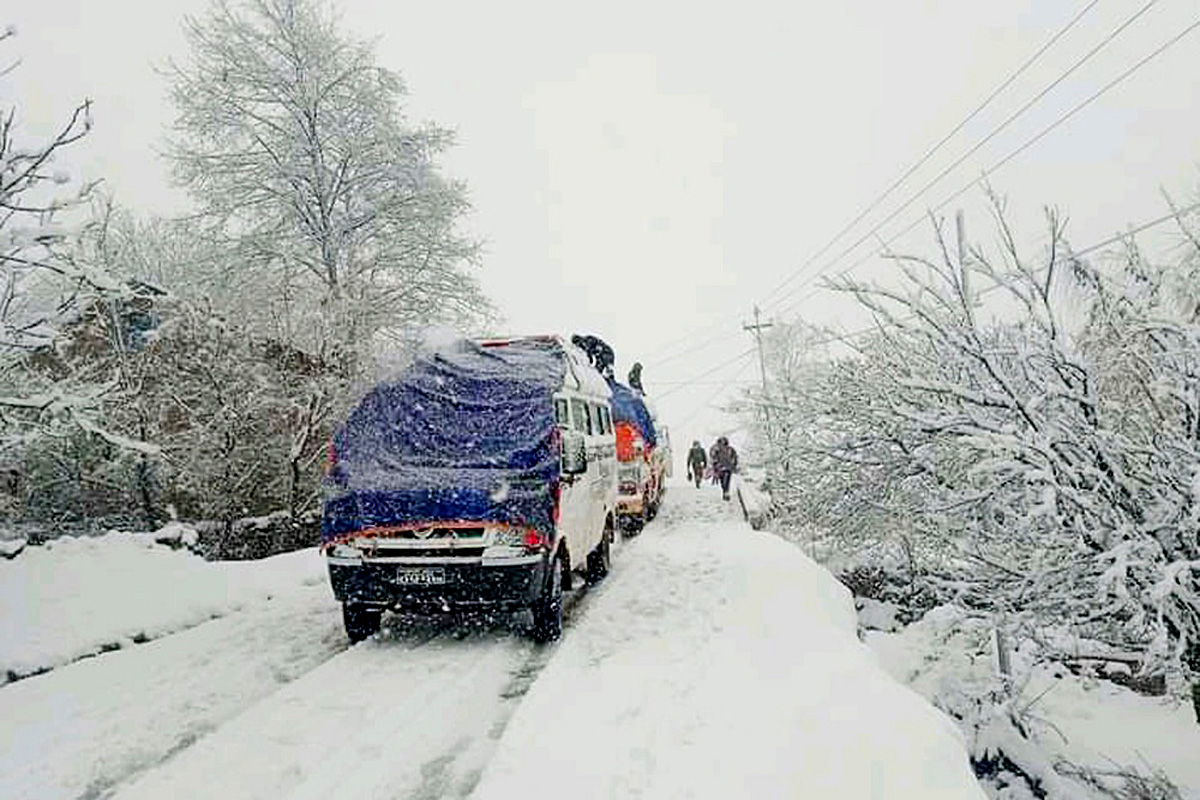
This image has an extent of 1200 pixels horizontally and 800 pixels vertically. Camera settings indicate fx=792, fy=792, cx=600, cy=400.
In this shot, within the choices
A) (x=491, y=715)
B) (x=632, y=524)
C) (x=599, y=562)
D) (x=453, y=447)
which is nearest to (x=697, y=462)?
(x=632, y=524)

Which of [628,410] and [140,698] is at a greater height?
[628,410]

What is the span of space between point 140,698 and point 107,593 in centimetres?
310

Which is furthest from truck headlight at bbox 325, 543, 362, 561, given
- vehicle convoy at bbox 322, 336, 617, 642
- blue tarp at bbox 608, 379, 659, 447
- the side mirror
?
blue tarp at bbox 608, 379, 659, 447

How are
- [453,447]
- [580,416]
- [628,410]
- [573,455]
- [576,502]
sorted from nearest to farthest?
[453,447]
[573,455]
[576,502]
[580,416]
[628,410]

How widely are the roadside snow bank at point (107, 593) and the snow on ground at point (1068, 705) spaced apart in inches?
318

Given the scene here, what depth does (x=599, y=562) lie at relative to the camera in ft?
32.9

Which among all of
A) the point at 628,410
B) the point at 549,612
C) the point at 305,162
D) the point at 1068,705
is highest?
the point at 305,162

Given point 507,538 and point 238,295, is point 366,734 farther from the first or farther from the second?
point 238,295

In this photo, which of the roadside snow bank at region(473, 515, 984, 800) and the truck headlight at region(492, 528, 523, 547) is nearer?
the roadside snow bank at region(473, 515, 984, 800)

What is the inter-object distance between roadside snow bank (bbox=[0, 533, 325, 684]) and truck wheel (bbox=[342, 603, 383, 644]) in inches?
85.8

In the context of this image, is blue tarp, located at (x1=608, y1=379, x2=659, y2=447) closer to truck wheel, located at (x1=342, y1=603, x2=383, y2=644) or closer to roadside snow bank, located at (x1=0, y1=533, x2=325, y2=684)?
roadside snow bank, located at (x1=0, y1=533, x2=325, y2=684)

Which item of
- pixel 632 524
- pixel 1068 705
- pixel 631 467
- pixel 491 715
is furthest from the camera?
pixel 631 467

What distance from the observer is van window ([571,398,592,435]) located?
8.69 metres

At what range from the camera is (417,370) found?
7.91 meters
